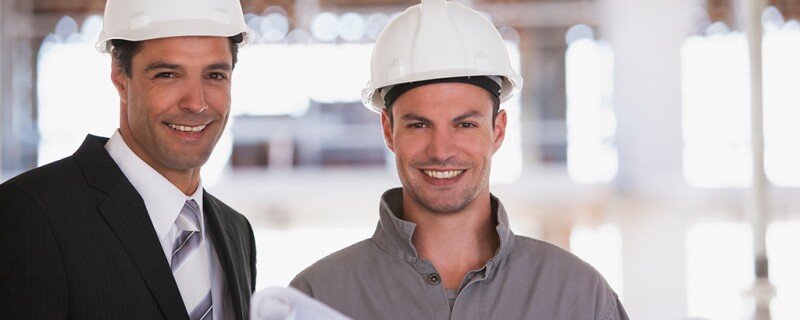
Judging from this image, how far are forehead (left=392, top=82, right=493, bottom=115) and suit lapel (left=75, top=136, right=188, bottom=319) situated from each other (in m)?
0.64

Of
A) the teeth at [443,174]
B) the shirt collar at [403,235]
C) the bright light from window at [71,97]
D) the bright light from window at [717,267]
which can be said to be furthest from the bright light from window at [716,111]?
the teeth at [443,174]

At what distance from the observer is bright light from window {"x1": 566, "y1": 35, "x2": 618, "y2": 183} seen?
8.64m

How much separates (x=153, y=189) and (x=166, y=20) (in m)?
0.41

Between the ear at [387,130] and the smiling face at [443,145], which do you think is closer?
the smiling face at [443,145]

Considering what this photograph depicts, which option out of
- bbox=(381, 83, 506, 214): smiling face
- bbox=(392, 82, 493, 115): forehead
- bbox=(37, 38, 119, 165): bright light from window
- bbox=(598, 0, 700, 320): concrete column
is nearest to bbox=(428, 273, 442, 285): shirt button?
bbox=(381, 83, 506, 214): smiling face

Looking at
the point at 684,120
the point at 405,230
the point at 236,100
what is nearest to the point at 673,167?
the point at 684,120

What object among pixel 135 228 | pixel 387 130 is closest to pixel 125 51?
pixel 135 228

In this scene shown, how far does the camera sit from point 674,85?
8430mm

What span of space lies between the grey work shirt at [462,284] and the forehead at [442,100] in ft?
0.82

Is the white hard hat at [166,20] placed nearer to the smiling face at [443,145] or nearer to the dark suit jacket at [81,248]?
the dark suit jacket at [81,248]

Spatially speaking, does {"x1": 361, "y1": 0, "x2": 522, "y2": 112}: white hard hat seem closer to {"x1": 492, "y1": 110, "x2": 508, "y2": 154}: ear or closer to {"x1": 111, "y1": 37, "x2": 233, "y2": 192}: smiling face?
{"x1": 492, "y1": 110, "x2": 508, "y2": 154}: ear

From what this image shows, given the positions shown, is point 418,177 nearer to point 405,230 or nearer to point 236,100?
point 405,230

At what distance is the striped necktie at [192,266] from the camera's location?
7.68ft

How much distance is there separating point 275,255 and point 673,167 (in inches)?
139
